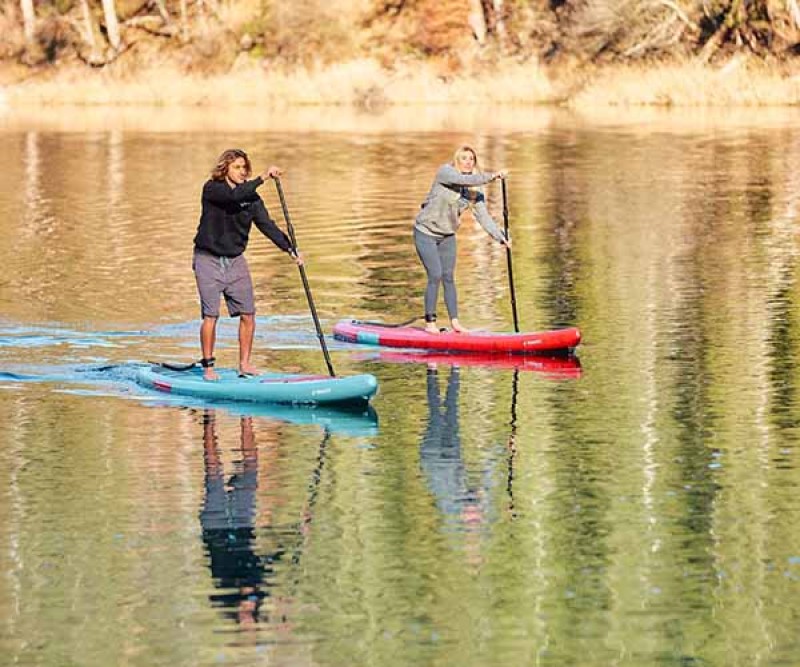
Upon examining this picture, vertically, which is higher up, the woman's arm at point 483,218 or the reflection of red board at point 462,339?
the woman's arm at point 483,218

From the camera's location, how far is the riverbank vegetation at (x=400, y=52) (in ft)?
222

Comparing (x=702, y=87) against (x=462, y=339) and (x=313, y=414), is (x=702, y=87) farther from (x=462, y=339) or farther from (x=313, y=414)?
(x=313, y=414)

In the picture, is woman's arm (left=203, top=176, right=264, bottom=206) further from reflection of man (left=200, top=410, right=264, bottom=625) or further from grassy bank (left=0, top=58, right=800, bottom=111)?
grassy bank (left=0, top=58, right=800, bottom=111)

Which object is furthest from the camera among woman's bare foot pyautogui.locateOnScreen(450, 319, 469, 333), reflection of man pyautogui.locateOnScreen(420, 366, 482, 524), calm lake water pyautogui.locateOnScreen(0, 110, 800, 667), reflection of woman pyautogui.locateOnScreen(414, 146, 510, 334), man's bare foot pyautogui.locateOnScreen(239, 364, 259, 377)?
reflection of woman pyautogui.locateOnScreen(414, 146, 510, 334)

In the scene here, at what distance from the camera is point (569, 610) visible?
10328 mm

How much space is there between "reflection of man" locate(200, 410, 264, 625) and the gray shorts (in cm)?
168

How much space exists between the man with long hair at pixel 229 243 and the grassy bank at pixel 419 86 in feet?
164

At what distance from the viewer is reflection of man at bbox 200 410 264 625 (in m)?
10.6

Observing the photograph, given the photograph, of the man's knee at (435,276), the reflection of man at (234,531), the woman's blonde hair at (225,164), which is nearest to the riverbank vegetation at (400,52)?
the man's knee at (435,276)

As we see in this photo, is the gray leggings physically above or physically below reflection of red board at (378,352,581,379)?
above

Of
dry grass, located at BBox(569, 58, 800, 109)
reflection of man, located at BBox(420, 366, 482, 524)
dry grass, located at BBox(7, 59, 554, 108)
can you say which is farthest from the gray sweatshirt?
dry grass, located at BBox(7, 59, 554, 108)

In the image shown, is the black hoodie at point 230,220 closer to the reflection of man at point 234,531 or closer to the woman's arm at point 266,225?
the woman's arm at point 266,225

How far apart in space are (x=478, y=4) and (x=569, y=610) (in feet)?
231

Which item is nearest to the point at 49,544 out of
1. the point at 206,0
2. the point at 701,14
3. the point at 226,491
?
the point at 226,491
